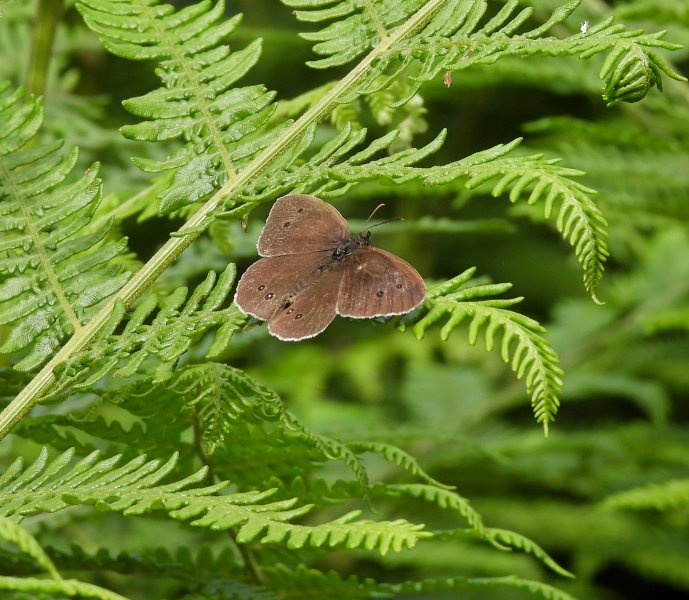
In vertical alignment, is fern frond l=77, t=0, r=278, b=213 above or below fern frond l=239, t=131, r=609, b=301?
above

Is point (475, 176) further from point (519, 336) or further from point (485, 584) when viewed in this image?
point (485, 584)

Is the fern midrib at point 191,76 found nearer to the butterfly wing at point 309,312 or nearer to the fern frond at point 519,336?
the butterfly wing at point 309,312

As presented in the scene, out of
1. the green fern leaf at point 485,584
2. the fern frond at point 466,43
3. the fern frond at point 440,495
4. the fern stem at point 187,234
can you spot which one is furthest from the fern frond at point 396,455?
the fern frond at point 466,43

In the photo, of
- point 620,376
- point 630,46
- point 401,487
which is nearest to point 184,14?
point 630,46

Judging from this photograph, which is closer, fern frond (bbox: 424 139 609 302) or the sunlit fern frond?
the sunlit fern frond

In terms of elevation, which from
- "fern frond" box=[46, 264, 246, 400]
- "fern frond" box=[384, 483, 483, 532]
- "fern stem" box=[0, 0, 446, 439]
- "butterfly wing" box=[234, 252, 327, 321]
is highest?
"fern stem" box=[0, 0, 446, 439]

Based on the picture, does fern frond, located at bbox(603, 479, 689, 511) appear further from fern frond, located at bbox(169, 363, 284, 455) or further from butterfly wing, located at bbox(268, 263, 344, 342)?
fern frond, located at bbox(169, 363, 284, 455)

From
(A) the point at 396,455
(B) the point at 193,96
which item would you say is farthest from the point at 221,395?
(B) the point at 193,96

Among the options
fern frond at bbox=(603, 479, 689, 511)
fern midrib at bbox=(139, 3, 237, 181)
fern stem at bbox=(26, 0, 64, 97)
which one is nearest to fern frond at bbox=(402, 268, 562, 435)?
fern midrib at bbox=(139, 3, 237, 181)
